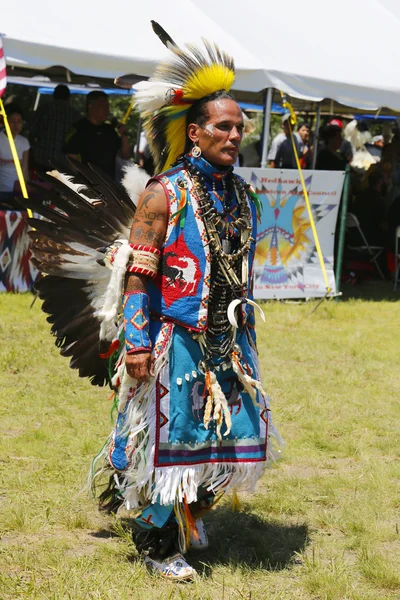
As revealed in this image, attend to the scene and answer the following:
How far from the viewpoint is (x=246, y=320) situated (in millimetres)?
3197

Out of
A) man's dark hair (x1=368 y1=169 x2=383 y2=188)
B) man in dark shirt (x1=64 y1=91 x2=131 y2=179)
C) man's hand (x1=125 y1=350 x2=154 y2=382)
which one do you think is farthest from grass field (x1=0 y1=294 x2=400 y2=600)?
man's dark hair (x1=368 y1=169 x2=383 y2=188)

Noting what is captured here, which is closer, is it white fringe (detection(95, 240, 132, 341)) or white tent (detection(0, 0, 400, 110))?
white fringe (detection(95, 240, 132, 341))

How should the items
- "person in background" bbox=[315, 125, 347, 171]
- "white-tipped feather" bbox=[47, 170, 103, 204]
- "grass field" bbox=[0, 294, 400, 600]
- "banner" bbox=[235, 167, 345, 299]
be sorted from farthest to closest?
"person in background" bbox=[315, 125, 347, 171]
"banner" bbox=[235, 167, 345, 299]
"white-tipped feather" bbox=[47, 170, 103, 204]
"grass field" bbox=[0, 294, 400, 600]

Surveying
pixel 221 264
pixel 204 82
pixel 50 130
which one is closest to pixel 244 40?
pixel 50 130

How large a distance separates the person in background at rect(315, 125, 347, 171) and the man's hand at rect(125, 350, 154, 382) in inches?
291

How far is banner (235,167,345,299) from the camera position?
8.32 meters

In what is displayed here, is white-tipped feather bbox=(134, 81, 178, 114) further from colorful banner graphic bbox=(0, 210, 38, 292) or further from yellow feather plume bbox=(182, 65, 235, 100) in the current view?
colorful banner graphic bbox=(0, 210, 38, 292)

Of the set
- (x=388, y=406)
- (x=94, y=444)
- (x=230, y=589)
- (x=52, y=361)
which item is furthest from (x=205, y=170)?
(x=52, y=361)

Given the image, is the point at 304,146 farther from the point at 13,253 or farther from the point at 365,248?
the point at 13,253

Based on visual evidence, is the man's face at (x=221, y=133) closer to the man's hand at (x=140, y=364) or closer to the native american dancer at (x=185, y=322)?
the native american dancer at (x=185, y=322)

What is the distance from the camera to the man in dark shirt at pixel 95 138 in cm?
883

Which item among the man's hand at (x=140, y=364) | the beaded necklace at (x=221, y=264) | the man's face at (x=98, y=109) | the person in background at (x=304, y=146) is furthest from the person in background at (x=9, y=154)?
the man's hand at (x=140, y=364)

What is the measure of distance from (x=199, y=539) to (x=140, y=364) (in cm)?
82

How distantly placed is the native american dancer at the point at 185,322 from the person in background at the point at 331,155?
6.98 metres
